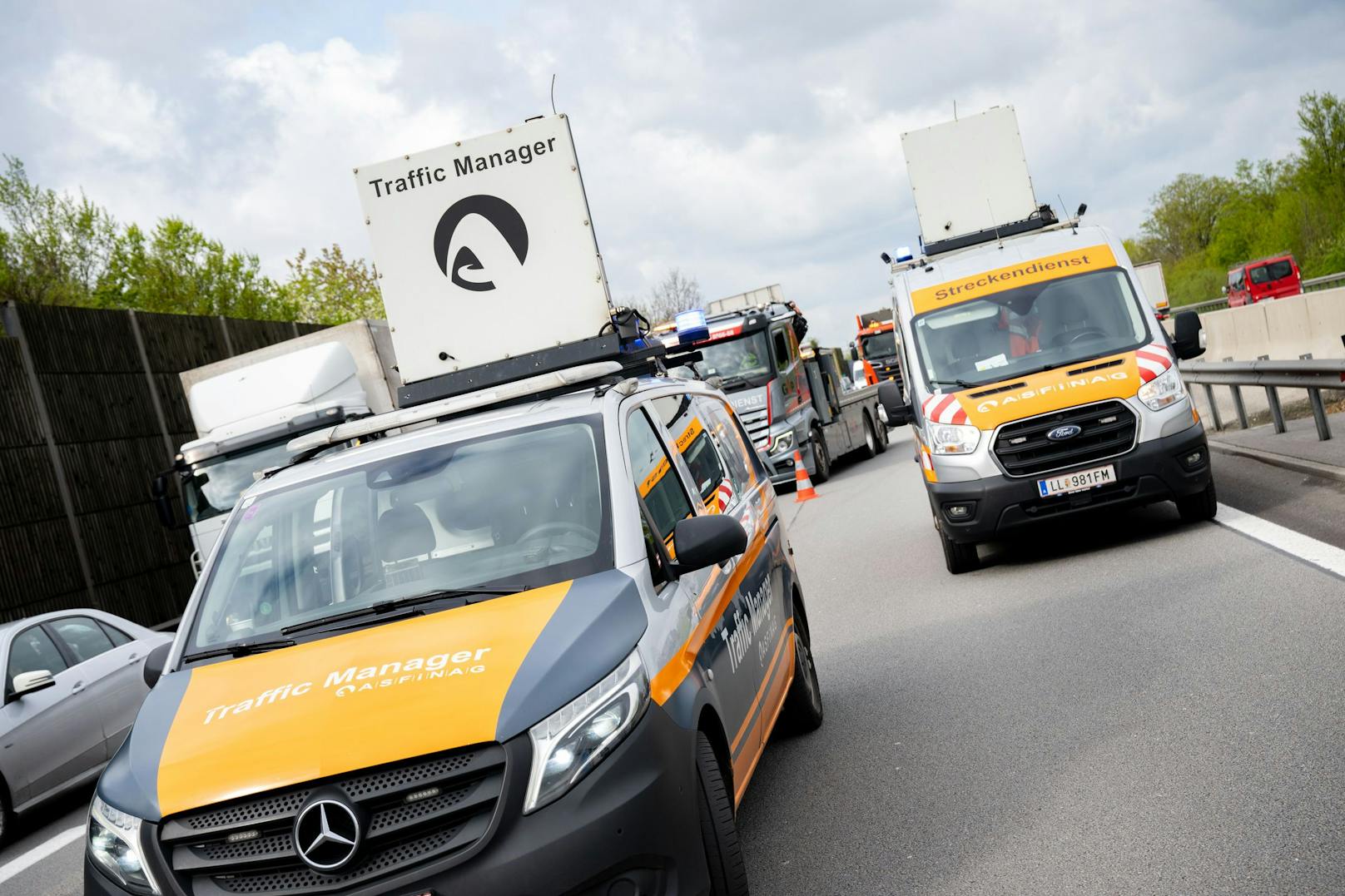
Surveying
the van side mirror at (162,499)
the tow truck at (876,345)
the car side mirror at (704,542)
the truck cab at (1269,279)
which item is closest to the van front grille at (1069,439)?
the car side mirror at (704,542)

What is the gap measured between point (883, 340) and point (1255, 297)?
14942 mm

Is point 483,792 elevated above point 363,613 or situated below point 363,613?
below

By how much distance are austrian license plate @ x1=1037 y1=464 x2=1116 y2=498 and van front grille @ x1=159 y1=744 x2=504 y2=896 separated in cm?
728

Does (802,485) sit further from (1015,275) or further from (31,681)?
(31,681)

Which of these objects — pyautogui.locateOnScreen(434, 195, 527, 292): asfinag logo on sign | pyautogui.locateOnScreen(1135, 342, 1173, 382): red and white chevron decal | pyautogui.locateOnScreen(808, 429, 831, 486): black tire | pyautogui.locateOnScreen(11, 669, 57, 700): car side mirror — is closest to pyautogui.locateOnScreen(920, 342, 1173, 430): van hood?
pyautogui.locateOnScreen(1135, 342, 1173, 382): red and white chevron decal

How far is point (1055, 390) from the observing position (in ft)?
33.7

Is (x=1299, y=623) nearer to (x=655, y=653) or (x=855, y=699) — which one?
(x=855, y=699)

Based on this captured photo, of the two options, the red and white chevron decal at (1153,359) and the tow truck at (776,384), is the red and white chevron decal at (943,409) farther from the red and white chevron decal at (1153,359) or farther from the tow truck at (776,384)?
the tow truck at (776,384)

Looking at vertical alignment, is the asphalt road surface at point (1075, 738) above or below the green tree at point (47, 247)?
below

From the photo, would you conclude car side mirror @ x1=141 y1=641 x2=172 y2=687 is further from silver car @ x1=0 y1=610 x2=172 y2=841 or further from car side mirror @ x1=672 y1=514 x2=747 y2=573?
silver car @ x1=0 y1=610 x2=172 y2=841

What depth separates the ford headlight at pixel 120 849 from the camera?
375 cm

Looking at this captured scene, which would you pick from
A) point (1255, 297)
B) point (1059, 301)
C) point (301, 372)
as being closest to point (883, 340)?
point (1255, 297)

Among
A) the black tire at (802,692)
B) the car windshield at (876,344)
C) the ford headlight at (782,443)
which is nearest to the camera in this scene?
the black tire at (802,692)

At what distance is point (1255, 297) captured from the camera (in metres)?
47.1
